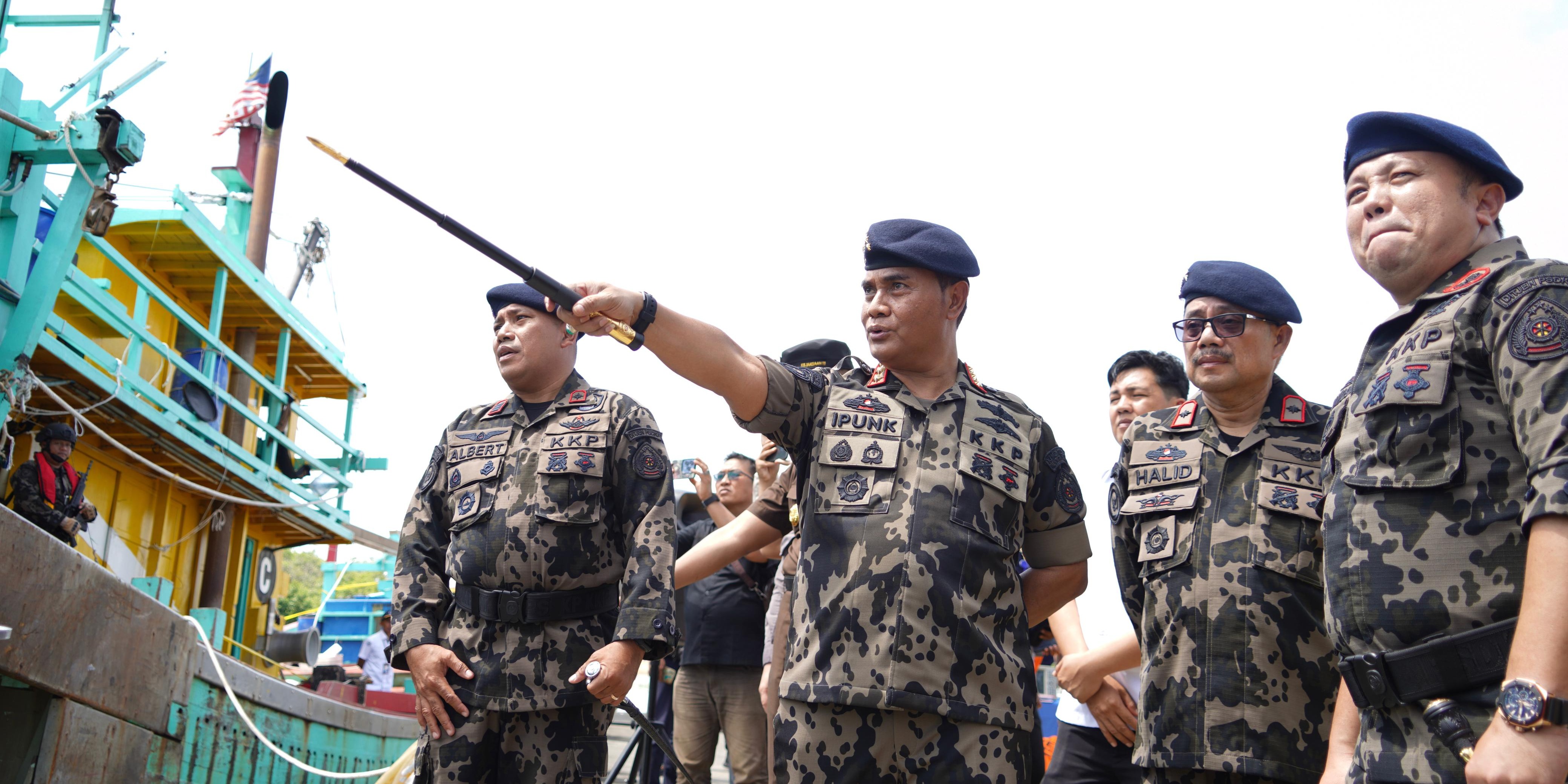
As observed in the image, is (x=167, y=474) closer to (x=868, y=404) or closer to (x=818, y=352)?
(x=818, y=352)

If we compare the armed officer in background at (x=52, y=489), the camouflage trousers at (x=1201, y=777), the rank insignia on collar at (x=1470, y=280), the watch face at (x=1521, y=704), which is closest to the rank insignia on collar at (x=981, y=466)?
the camouflage trousers at (x=1201, y=777)

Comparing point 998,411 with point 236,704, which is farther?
point 236,704

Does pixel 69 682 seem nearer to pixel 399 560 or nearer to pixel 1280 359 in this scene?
pixel 399 560

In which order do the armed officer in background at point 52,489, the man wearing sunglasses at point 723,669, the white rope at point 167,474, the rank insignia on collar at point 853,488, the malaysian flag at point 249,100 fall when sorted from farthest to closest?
the malaysian flag at point 249,100 < the white rope at point 167,474 < the armed officer in background at point 52,489 < the man wearing sunglasses at point 723,669 < the rank insignia on collar at point 853,488

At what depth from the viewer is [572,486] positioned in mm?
3801

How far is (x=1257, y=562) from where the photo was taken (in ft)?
9.70

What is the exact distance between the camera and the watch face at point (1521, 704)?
1.69m

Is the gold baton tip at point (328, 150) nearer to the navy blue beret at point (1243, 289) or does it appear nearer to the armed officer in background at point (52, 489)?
the navy blue beret at point (1243, 289)

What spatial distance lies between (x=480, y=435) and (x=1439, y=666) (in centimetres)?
322

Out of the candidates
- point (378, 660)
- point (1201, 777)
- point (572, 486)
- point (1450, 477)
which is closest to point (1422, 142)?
point (1450, 477)

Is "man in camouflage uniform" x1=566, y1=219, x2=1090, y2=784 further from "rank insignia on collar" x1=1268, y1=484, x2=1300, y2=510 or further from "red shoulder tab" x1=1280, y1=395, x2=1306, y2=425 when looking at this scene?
"red shoulder tab" x1=1280, y1=395, x2=1306, y2=425

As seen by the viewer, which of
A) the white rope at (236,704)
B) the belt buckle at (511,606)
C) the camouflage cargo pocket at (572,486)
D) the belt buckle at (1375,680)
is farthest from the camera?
the white rope at (236,704)

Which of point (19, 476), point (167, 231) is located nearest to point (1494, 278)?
point (19, 476)

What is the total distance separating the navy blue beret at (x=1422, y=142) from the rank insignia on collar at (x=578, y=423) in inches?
102
